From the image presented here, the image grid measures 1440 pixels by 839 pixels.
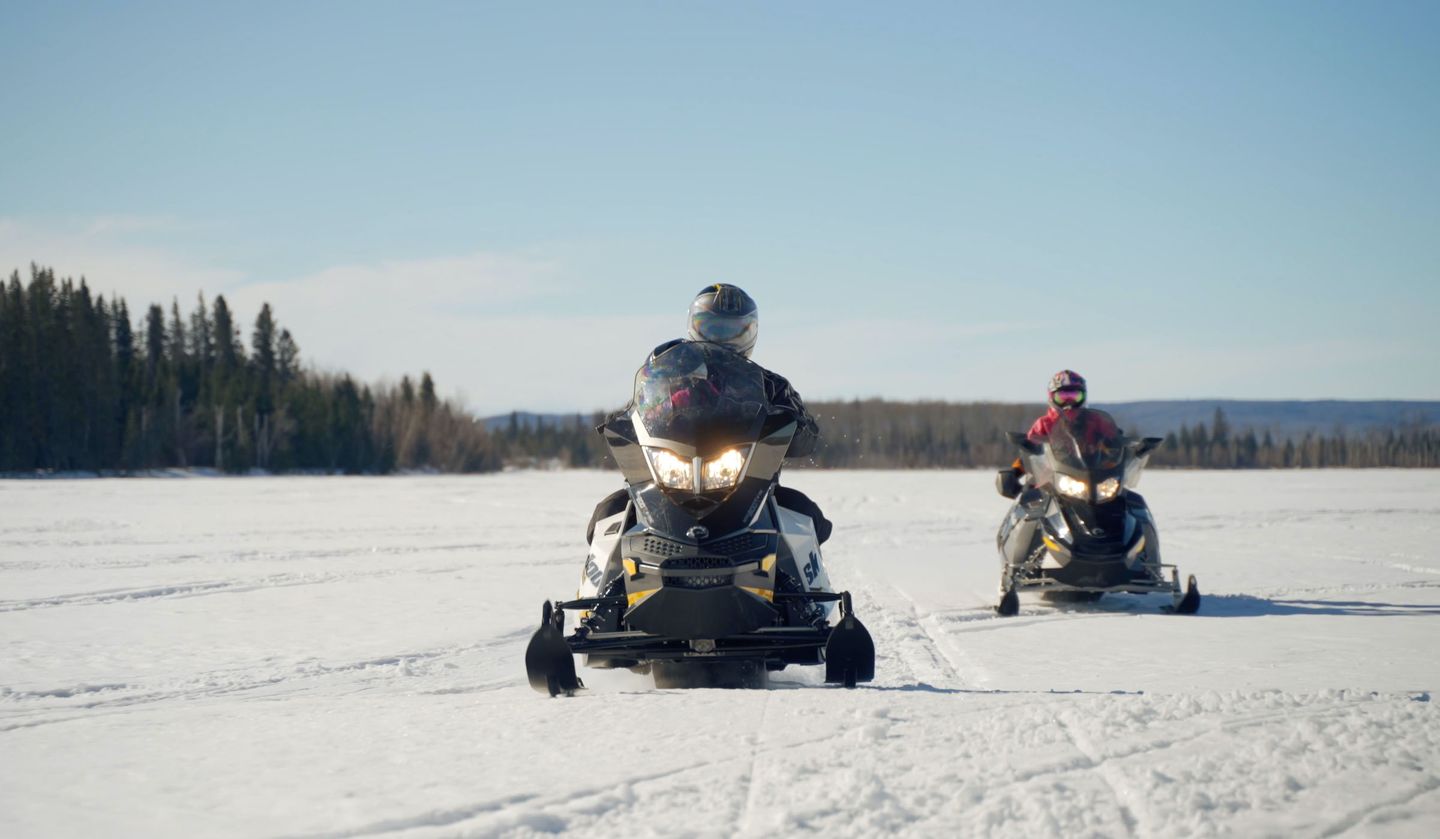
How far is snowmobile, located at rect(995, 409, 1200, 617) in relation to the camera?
875 cm

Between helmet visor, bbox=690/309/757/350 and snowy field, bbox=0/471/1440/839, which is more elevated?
helmet visor, bbox=690/309/757/350

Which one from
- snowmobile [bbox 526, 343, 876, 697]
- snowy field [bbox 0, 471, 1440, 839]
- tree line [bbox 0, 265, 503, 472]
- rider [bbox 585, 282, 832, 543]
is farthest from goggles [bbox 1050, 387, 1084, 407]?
tree line [bbox 0, 265, 503, 472]

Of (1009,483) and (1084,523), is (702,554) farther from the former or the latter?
(1009,483)

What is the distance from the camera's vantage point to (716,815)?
8.97ft

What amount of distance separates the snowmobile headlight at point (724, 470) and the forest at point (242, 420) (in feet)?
165

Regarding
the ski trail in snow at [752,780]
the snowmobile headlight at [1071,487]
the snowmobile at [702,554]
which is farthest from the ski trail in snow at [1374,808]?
the snowmobile headlight at [1071,487]

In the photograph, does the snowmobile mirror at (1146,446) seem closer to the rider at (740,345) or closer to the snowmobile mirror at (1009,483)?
the snowmobile mirror at (1009,483)

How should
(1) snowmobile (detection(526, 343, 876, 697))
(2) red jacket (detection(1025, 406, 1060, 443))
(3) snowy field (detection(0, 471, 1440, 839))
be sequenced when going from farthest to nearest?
(2) red jacket (detection(1025, 406, 1060, 443)) < (1) snowmobile (detection(526, 343, 876, 697)) < (3) snowy field (detection(0, 471, 1440, 839))

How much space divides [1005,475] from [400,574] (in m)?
6.09

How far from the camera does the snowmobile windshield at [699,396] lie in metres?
4.72

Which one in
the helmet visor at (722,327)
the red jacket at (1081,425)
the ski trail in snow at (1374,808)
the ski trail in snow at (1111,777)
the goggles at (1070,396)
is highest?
the helmet visor at (722,327)

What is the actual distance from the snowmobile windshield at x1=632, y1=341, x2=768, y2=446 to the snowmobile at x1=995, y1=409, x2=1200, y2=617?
14.9 feet

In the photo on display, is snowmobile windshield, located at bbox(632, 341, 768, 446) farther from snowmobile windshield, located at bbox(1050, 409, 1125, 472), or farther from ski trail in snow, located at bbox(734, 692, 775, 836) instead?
snowmobile windshield, located at bbox(1050, 409, 1125, 472)

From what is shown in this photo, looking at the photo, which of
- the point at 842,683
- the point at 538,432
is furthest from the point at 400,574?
the point at 538,432
